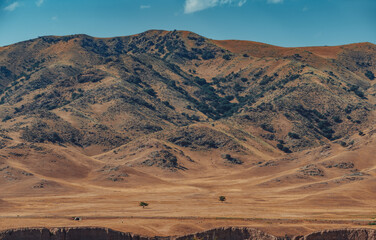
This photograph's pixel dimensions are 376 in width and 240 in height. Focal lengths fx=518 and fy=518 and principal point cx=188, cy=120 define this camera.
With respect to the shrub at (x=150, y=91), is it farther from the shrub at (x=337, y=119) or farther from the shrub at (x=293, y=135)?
the shrub at (x=337, y=119)

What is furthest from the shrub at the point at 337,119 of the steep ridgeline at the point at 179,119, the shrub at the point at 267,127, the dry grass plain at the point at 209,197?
the dry grass plain at the point at 209,197

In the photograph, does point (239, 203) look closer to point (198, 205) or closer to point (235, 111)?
point (198, 205)

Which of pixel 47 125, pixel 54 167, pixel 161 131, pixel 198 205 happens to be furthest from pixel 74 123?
pixel 198 205

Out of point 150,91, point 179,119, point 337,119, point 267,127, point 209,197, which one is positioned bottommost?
point 209,197

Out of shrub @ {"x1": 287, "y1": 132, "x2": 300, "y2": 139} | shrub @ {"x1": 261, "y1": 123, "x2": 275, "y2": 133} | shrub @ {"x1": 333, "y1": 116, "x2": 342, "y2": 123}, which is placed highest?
shrub @ {"x1": 333, "y1": 116, "x2": 342, "y2": 123}

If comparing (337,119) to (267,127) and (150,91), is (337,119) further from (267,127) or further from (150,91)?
(150,91)

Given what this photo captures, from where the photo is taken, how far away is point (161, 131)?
156 meters

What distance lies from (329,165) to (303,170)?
273 inches

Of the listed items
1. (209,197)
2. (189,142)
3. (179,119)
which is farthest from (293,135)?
(209,197)

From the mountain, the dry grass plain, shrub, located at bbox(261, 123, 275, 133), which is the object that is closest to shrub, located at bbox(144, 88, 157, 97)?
the mountain

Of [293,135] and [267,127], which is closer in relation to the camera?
[293,135]

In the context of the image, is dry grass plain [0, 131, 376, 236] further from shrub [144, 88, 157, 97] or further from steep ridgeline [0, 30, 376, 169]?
shrub [144, 88, 157, 97]

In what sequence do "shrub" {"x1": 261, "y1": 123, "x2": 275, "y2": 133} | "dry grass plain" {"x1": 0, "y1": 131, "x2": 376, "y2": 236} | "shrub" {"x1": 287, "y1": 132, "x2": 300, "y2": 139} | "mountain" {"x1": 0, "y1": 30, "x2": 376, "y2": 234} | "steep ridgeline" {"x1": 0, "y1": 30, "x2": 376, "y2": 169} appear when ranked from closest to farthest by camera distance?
"dry grass plain" {"x1": 0, "y1": 131, "x2": 376, "y2": 236} < "mountain" {"x1": 0, "y1": 30, "x2": 376, "y2": 234} < "steep ridgeline" {"x1": 0, "y1": 30, "x2": 376, "y2": 169} < "shrub" {"x1": 287, "y1": 132, "x2": 300, "y2": 139} < "shrub" {"x1": 261, "y1": 123, "x2": 275, "y2": 133}

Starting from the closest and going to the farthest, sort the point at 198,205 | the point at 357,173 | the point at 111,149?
the point at 198,205 → the point at 357,173 → the point at 111,149
